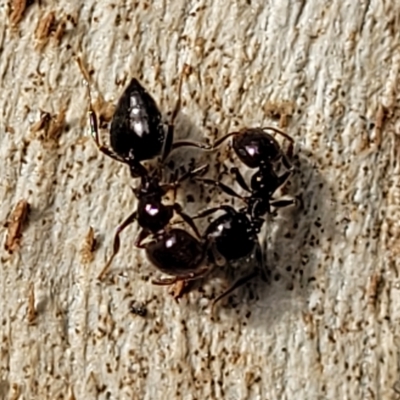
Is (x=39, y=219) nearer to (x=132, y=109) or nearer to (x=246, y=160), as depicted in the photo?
(x=132, y=109)

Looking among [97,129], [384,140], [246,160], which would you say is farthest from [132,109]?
[384,140]

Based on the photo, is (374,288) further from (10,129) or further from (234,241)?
(10,129)

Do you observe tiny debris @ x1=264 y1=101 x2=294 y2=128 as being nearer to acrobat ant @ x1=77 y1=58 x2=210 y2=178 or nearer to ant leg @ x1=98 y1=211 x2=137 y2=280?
acrobat ant @ x1=77 y1=58 x2=210 y2=178

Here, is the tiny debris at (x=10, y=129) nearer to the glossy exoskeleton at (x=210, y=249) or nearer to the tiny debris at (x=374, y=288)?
the glossy exoskeleton at (x=210, y=249)

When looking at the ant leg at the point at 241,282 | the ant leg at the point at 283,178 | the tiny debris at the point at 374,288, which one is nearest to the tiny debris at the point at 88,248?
the ant leg at the point at 241,282

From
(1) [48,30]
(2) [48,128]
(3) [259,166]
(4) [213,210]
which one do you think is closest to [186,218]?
(4) [213,210]

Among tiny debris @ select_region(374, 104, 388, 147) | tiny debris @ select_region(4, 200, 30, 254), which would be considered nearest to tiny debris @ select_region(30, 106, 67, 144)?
tiny debris @ select_region(4, 200, 30, 254)
